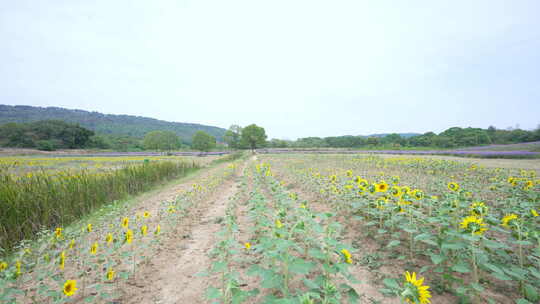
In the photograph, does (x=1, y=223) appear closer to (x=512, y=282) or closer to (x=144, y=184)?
(x=144, y=184)

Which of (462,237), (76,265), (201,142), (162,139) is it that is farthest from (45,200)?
(162,139)

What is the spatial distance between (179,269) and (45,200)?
495cm

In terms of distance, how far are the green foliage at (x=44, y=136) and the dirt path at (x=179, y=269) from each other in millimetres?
50617

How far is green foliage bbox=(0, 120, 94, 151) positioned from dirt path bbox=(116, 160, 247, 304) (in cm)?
5062

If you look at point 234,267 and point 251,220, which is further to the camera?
point 251,220

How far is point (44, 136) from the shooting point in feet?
134

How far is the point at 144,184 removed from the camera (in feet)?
32.8

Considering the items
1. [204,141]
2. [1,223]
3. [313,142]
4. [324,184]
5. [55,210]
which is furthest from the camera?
[313,142]

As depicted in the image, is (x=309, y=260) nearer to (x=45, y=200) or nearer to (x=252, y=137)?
(x=45, y=200)

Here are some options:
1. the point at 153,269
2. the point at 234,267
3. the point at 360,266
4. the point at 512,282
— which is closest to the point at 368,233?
the point at 360,266

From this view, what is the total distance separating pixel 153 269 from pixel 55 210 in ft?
15.1

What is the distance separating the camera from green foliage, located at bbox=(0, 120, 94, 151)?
3412cm

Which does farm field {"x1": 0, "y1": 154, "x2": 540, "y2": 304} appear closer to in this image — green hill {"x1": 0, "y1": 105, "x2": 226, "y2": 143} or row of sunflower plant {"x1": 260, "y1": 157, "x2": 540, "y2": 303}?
row of sunflower plant {"x1": 260, "y1": 157, "x2": 540, "y2": 303}

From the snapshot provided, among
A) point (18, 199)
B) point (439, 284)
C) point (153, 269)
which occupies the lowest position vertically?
point (153, 269)
